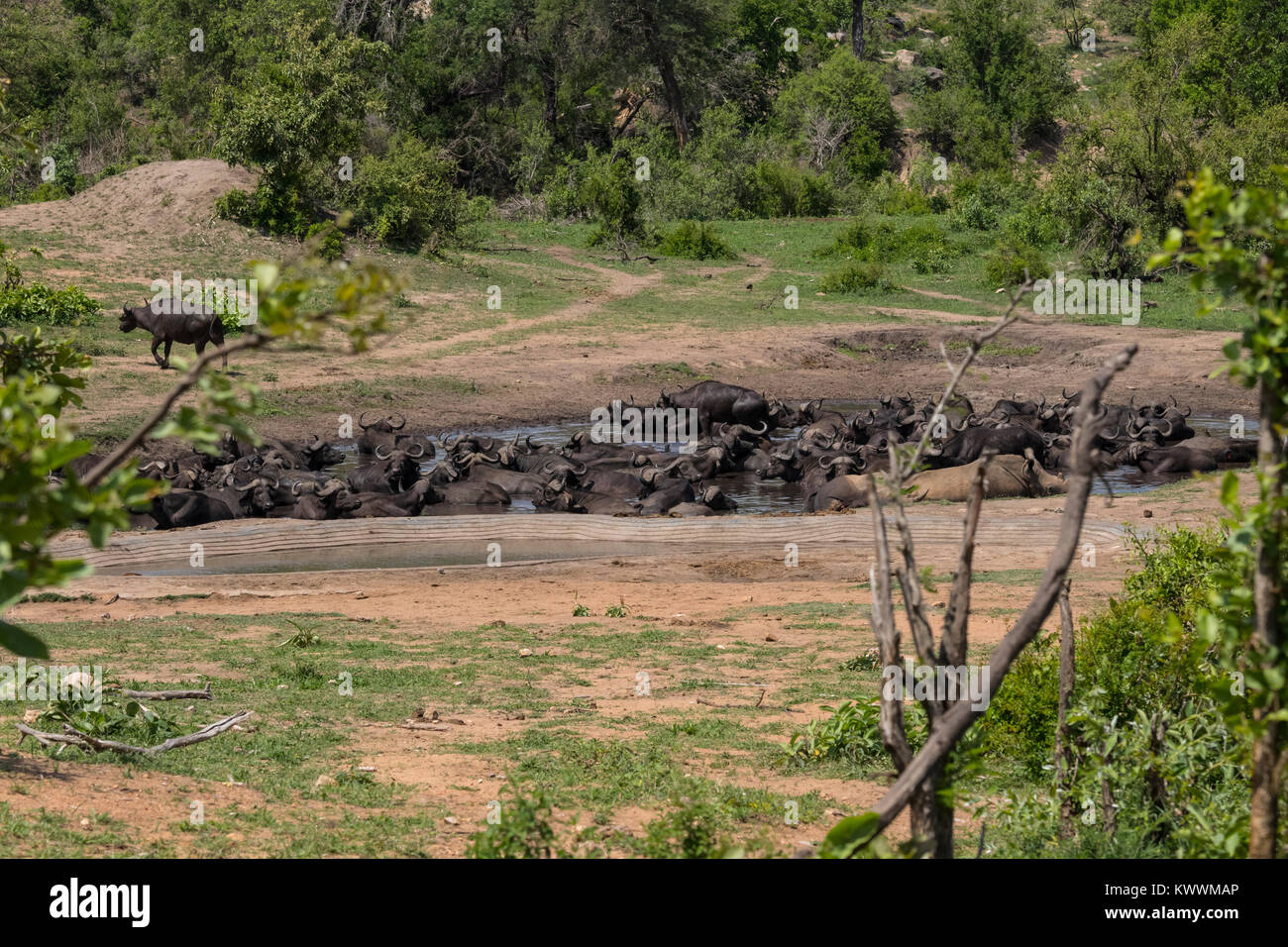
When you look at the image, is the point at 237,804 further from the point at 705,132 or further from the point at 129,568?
the point at 705,132

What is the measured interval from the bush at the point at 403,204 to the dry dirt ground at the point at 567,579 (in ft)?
10.4

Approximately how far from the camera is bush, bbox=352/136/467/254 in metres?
32.0

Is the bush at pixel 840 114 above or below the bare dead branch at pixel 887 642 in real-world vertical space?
above

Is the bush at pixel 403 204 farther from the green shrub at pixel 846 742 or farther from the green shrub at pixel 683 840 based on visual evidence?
the green shrub at pixel 683 840

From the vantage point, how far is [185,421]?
269 centimetres

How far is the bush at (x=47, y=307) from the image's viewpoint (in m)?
22.5

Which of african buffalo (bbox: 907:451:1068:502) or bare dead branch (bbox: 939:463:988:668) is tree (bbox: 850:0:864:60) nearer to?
african buffalo (bbox: 907:451:1068:502)

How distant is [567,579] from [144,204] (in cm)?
2152

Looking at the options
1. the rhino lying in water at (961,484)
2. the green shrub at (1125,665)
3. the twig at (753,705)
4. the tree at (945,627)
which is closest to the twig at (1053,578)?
the tree at (945,627)

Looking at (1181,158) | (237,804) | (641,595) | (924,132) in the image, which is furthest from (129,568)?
(924,132)

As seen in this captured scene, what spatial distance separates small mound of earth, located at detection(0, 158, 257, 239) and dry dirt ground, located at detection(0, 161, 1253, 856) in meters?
0.07

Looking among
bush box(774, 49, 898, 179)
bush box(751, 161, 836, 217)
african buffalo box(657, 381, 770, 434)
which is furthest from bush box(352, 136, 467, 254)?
bush box(774, 49, 898, 179)

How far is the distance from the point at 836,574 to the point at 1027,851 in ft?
26.1

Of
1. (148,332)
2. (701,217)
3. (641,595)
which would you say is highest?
(701,217)
